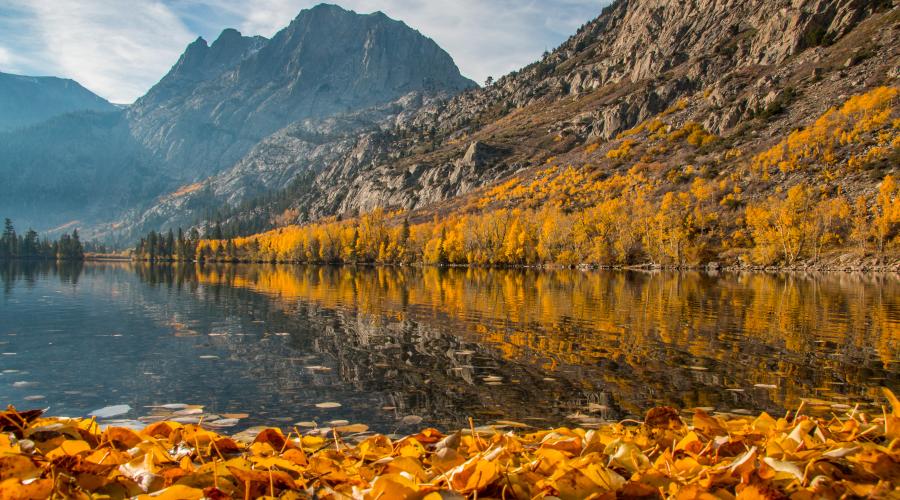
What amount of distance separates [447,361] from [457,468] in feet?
28.1

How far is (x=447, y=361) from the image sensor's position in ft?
35.1

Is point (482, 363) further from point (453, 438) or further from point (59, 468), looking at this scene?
point (59, 468)

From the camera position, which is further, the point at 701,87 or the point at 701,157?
the point at 701,87

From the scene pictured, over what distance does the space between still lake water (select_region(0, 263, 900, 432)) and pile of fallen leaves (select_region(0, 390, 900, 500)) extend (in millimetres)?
3379

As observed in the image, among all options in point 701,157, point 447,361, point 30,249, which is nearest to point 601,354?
point 447,361

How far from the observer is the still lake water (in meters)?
7.40

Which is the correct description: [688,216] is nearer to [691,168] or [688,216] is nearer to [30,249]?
[691,168]

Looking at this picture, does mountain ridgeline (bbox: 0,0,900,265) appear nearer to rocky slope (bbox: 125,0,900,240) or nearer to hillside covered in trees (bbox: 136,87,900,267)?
hillside covered in trees (bbox: 136,87,900,267)

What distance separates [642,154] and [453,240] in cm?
5844

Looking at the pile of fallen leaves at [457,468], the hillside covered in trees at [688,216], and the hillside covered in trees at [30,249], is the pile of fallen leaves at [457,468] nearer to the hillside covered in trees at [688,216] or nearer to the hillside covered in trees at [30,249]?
the hillside covered in trees at [688,216]

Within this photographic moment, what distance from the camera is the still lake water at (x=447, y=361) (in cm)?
740

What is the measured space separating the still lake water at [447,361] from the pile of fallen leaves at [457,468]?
11.1 feet

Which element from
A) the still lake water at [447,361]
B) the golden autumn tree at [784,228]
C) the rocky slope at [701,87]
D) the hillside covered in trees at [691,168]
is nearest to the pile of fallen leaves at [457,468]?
the still lake water at [447,361]

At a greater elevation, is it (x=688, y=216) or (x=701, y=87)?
(x=701, y=87)
